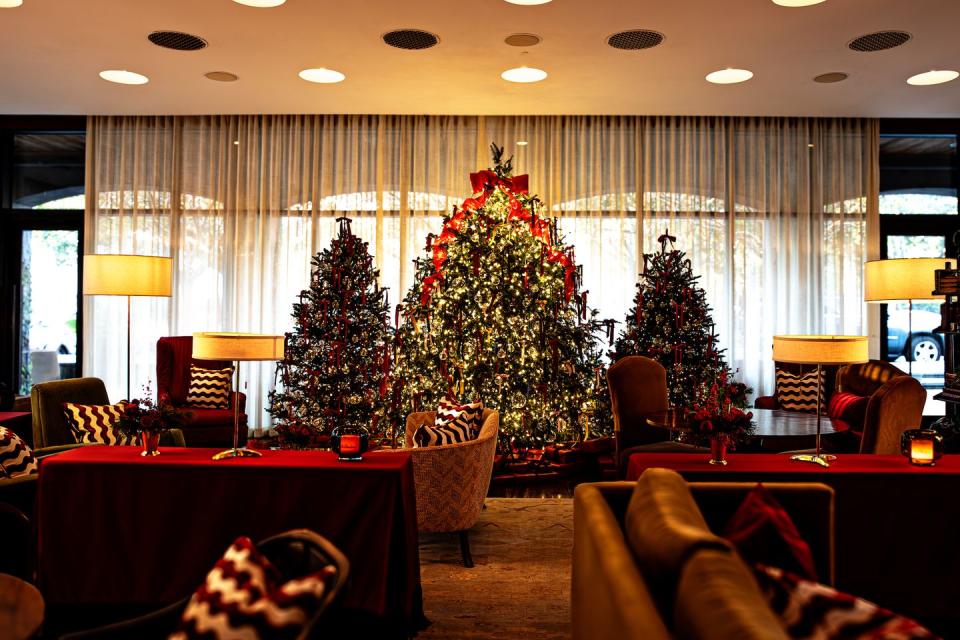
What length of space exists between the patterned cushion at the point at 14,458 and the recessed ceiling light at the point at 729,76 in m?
5.79

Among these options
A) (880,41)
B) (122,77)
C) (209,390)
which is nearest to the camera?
(880,41)

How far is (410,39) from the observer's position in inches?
236

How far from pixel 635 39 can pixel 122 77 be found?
14.7ft

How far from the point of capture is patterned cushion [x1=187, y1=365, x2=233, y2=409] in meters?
7.49

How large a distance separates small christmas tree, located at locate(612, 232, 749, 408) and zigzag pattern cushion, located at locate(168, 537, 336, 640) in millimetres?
6074

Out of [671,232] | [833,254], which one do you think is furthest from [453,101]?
[833,254]

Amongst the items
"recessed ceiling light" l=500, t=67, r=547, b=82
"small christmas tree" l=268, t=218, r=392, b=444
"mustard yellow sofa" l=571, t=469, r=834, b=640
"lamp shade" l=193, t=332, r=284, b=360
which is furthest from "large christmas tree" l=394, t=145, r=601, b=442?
"mustard yellow sofa" l=571, t=469, r=834, b=640

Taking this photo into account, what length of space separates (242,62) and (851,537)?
565 centimetres

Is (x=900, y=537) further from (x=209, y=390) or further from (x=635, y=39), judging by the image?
(x=209, y=390)

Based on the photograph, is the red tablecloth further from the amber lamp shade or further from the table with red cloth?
the amber lamp shade

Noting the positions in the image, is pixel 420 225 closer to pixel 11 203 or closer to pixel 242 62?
pixel 242 62

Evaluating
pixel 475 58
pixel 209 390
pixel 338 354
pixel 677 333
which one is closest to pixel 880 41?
pixel 677 333

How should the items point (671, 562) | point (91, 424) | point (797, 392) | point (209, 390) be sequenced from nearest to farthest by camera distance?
1. point (671, 562)
2. point (91, 424)
3. point (209, 390)
4. point (797, 392)

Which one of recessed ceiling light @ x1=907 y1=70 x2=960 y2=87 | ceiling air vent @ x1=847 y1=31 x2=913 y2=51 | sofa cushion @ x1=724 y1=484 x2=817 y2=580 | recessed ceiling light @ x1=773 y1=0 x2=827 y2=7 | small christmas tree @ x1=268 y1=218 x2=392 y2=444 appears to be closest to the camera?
sofa cushion @ x1=724 y1=484 x2=817 y2=580
